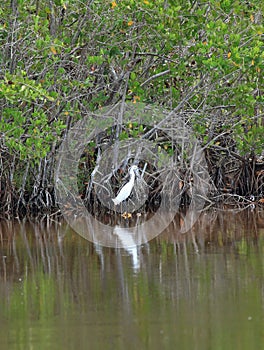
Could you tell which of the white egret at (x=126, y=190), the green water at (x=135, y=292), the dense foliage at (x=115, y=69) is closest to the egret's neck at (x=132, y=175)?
the white egret at (x=126, y=190)

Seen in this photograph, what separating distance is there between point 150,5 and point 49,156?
8.91ft

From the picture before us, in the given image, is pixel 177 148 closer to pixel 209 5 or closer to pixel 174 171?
pixel 174 171

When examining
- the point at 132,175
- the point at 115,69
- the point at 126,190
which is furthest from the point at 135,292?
the point at 115,69

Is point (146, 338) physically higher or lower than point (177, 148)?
lower

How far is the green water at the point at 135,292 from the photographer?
5.06 m

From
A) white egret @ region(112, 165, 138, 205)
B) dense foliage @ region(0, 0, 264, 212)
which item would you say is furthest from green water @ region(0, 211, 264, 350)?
dense foliage @ region(0, 0, 264, 212)

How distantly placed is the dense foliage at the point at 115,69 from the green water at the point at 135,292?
1.55 metres

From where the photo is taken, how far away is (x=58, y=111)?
10609mm

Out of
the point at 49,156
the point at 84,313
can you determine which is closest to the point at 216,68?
the point at 49,156

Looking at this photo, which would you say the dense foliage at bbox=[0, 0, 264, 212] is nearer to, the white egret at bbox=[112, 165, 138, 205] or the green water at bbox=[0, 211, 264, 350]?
the white egret at bbox=[112, 165, 138, 205]

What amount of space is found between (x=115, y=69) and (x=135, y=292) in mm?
5337

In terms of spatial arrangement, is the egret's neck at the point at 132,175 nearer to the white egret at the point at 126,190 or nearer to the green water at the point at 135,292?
the white egret at the point at 126,190

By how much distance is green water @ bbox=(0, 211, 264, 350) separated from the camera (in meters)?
5.06

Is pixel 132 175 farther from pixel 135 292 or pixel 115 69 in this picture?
Answer: pixel 135 292
